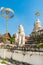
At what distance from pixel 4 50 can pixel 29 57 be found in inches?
364

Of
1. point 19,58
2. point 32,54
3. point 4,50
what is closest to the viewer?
point 32,54

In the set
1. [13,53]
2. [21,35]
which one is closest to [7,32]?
[21,35]

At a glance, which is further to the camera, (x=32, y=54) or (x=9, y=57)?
(x=9, y=57)

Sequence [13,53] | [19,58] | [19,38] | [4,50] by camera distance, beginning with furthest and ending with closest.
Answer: [19,38] → [4,50] → [13,53] → [19,58]

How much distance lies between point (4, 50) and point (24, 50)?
24.2 ft

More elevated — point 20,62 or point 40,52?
point 40,52

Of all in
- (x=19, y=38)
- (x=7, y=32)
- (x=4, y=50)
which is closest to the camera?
(x=4, y=50)

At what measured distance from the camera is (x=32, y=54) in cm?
1652

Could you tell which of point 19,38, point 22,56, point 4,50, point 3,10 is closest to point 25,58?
point 22,56

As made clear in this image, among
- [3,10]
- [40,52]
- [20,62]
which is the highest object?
[3,10]

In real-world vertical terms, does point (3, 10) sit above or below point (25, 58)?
above

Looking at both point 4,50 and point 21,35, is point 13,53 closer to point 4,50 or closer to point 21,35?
point 4,50

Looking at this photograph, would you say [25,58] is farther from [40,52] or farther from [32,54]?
[40,52]

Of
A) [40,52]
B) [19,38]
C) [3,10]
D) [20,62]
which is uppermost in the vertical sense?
[3,10]
